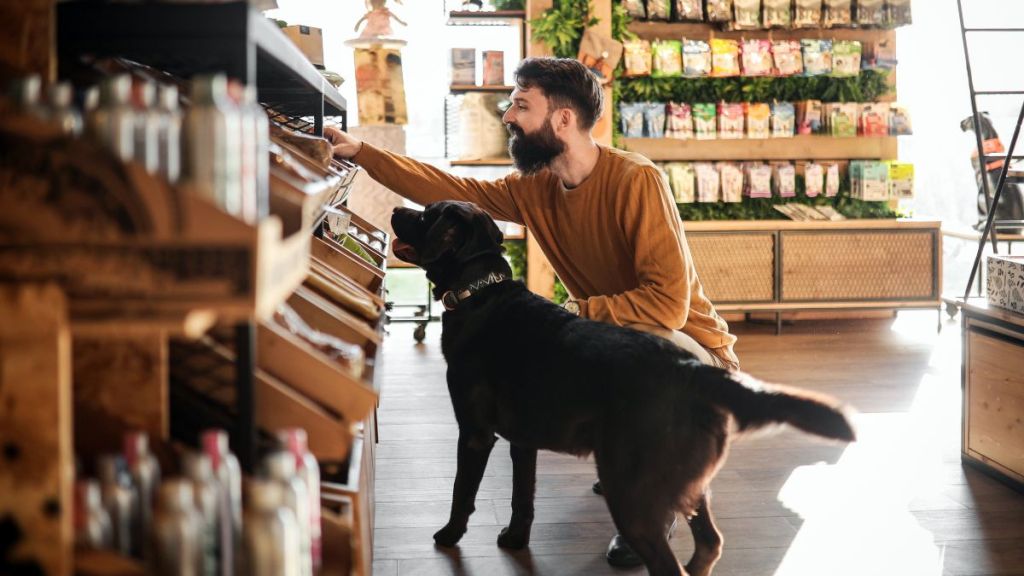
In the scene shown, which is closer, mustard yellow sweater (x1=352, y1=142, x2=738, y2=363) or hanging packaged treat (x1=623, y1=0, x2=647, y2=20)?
mustard yellow sweater (x1=352, y1=142, x2=738, y2=363)

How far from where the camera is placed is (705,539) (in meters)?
2.68

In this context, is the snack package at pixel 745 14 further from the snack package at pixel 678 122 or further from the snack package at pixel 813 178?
the snack package at pixel 813 178

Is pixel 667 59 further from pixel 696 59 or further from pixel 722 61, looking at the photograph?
pixel 722 61

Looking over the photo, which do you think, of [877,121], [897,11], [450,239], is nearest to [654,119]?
[877,121]

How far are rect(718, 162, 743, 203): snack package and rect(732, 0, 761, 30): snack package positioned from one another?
Result: 971 mm

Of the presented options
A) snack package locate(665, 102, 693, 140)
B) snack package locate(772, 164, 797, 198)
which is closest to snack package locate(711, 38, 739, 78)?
snack package locate(665, 102, 693, 140)

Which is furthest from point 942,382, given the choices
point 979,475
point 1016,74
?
point 1016,74

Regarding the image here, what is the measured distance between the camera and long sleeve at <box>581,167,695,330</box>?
2908 mm

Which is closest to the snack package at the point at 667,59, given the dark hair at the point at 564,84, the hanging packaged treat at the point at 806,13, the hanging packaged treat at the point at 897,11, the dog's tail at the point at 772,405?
the hanging packaged treat at the point at 806,13

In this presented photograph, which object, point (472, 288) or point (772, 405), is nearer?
point (772, 405)

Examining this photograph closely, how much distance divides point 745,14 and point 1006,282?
13.1 ft

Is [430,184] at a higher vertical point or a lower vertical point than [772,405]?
higher

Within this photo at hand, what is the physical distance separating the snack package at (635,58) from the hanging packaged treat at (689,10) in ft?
1.25

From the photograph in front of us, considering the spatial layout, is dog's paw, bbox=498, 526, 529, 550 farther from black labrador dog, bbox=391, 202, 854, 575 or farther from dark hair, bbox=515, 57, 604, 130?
dark hair, bbox=515, 57, 604, 130
